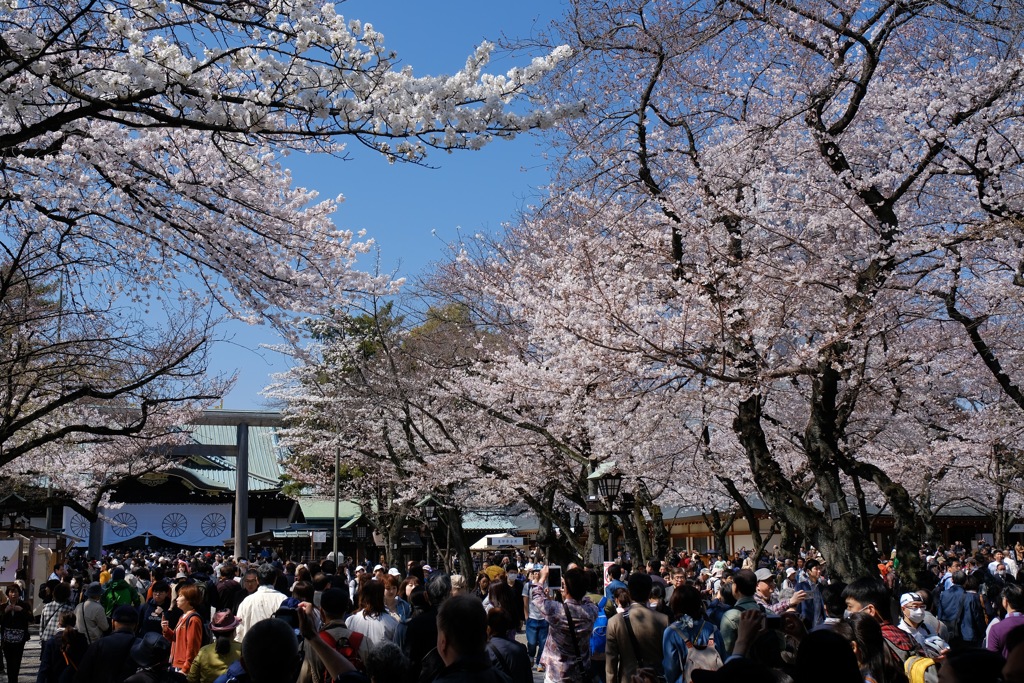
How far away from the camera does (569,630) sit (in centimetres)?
703

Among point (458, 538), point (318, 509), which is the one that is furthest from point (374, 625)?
point (318, 509)

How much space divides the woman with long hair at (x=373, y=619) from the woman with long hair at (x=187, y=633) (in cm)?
115

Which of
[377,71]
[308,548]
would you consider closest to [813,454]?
[377,71]

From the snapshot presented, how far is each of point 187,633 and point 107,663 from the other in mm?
1007

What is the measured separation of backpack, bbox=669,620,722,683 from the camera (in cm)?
574

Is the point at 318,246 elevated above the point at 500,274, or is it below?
below

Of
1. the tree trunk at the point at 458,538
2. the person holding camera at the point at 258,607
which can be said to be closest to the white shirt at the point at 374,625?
the person holding camera at the point at 258,607

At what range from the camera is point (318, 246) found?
966cm

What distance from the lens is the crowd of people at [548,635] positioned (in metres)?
3.48

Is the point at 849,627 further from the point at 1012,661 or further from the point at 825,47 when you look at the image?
the point at 825,47

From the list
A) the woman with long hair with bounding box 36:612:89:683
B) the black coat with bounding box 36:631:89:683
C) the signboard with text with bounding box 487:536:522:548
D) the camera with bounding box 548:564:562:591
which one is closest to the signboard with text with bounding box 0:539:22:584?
the woman with long hair with bounding box 36:612:89:683

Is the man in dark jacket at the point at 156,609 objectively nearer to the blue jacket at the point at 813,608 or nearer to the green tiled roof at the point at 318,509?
the blue jacket at the point at 813,608

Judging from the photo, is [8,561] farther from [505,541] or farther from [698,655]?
[698,655]

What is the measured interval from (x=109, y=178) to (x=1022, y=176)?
1094 cm
